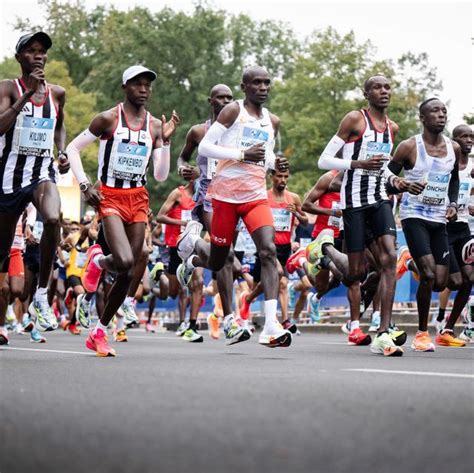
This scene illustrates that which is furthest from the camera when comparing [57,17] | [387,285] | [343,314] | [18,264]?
[57,17]

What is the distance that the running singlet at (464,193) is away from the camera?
14.3 meters

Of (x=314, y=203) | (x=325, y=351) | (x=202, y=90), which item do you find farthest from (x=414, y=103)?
(x=325, y=351)

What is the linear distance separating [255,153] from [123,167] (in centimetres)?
125

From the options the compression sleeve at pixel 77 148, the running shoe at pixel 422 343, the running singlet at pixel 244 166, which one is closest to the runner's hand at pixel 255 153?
the running singlet at pixel 244 166

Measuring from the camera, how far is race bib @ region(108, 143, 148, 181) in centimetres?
1112

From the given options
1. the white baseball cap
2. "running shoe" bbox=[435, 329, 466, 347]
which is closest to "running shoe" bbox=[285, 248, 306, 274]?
"running shoe" bbox=[435, 329, 466, 347]

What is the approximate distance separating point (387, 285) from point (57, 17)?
6689 cm

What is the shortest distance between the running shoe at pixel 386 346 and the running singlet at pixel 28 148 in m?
3.18

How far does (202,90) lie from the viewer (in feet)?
223

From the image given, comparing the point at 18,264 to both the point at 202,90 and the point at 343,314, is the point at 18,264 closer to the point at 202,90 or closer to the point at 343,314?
the point at 343,314

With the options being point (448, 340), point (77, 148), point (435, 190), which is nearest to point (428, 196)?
point (435, 190)

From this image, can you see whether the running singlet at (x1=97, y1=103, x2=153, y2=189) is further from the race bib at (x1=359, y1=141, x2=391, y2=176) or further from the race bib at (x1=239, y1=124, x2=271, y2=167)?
the race bib at (x1=359, y1=141, x2=391, y2=176)

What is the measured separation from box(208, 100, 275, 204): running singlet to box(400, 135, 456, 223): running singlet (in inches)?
84.3

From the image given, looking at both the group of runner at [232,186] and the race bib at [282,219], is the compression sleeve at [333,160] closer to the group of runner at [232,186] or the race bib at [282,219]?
the group of runner at [232,186]
